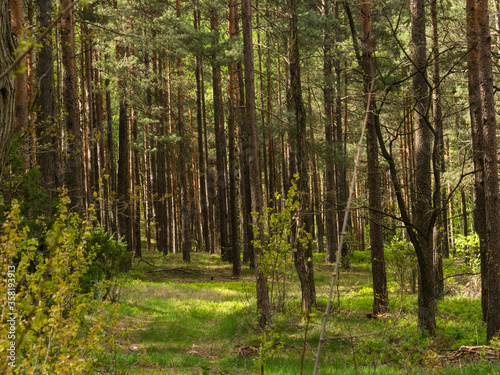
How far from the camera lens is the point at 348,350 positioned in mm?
8281

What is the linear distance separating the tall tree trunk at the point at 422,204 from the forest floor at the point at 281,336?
0.54 meters

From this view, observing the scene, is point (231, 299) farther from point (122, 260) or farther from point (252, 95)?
point (252, 95)

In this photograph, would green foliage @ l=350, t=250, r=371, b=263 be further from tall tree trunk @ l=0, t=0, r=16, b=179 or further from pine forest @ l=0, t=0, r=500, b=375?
tall tree trunk @ l=0, t=0, r=16, b=179

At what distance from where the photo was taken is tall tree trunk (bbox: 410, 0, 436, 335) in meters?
6.53

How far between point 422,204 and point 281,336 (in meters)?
3.84

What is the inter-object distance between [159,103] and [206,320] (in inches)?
671

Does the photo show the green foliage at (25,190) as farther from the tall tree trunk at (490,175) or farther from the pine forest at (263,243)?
the tall tree trunk at (490,175)

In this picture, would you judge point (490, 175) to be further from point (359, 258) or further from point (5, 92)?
point (359, 258)

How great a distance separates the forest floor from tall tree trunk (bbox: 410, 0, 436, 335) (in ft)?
1.79

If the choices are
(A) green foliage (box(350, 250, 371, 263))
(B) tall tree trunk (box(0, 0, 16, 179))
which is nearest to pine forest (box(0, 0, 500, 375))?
(B) tall tree trunk (box(0, 0, 16, 179))

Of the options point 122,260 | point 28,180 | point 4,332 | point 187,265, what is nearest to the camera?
point 4,332

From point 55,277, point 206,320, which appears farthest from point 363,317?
point 55,277

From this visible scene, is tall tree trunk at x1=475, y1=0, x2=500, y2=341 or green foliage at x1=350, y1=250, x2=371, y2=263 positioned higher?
tall tree trunk at x1=475, y1=0, x2=500, y2=341

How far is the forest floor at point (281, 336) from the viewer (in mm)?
5892
